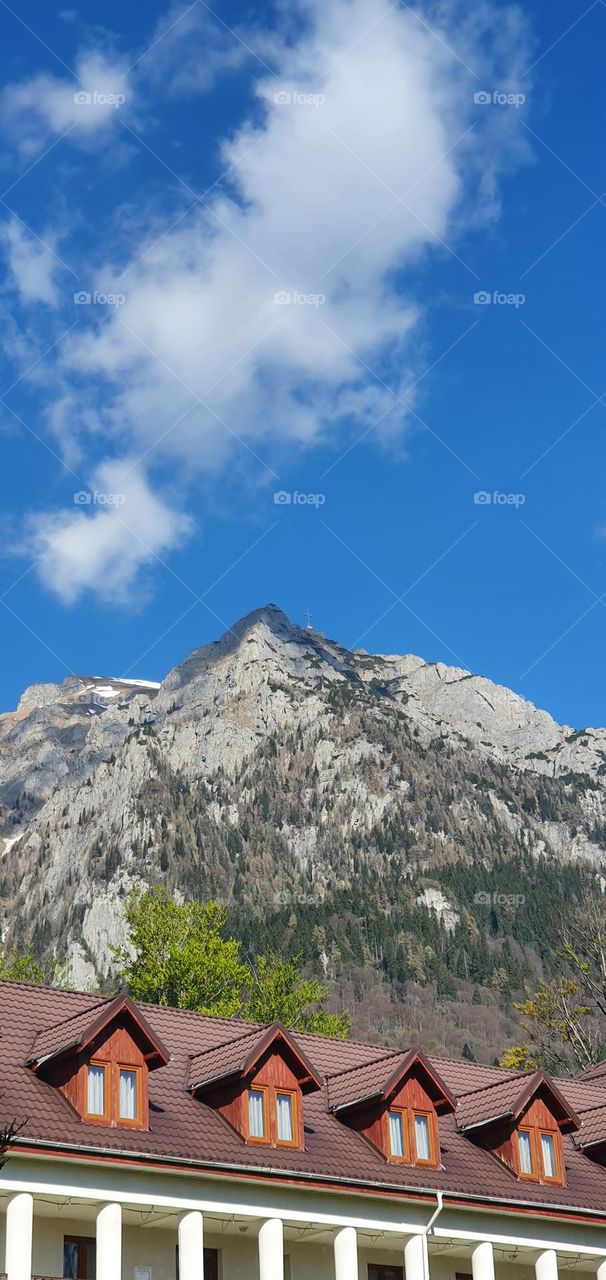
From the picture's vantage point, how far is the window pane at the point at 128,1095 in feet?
108

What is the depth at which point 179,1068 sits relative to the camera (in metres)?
37.2

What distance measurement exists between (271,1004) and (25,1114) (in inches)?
1874

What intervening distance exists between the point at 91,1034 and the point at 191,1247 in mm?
5200

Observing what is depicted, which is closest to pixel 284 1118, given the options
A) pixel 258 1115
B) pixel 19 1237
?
pixel 258 1115

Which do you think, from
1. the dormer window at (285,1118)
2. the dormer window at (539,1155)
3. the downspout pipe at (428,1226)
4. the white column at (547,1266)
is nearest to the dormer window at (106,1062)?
the dormer window at (285,1118)

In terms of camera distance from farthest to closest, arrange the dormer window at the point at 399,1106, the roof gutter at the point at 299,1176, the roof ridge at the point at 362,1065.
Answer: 1. the roof ridge at the point at 362,1065
2. the dormer window at the point at 399,1106
3. the roof gutter at the point at 299,1176

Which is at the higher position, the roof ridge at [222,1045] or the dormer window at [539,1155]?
the roof ridge at [222,1045]

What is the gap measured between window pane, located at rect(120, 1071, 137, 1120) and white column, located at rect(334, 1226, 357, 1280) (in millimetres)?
6480

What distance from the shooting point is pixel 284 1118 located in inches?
1405

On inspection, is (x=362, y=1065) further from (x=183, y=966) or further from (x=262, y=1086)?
(x=183, y=966)

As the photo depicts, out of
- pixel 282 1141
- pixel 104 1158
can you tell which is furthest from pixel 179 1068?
pixel 104 1158

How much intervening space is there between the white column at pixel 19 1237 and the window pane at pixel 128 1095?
10.5ft

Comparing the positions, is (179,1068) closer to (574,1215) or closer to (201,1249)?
(201,1249)

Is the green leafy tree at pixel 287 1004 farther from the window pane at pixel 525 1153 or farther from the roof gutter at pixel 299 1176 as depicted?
the roof gutter at pixel 299 1176
